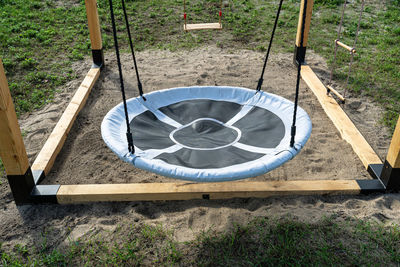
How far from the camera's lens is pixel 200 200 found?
2.71m

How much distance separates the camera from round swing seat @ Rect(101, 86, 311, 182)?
7.15 feet

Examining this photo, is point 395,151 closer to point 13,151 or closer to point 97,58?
point 13,151

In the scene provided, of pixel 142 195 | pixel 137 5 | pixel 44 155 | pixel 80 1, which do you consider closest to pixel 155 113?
pixel 142 195

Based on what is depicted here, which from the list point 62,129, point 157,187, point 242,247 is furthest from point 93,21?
point 242,247

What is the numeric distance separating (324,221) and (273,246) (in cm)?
43

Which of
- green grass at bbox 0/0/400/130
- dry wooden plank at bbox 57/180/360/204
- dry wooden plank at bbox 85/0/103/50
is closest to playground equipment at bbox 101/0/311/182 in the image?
dry wooden plank at bbox 57/180/360/204

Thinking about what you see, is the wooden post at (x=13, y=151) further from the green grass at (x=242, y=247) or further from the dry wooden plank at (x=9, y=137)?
the green grass at (x=242, y=247)

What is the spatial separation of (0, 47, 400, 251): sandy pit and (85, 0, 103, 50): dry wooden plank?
37 cm

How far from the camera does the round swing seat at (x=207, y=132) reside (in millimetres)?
2180

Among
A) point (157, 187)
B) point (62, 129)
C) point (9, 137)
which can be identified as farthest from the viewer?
point (62, 129)

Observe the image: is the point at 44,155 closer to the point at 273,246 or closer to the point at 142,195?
the point at 142,195

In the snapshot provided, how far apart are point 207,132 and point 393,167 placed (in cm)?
139

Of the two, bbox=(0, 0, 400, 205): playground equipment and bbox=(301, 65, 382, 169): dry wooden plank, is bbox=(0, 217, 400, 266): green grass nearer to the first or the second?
bbox=(0, 0, 400, 205): playground equipment

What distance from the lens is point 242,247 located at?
2.27 meters
